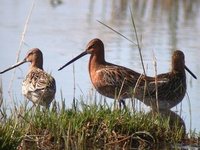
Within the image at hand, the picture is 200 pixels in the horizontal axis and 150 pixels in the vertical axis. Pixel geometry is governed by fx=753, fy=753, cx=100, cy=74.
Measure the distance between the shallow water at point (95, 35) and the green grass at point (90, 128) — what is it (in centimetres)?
117

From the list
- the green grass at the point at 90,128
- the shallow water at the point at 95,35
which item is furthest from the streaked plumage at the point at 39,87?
the green grass at the point at 90,128

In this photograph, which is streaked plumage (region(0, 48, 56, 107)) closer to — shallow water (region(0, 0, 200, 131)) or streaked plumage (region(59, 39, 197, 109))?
shallow water (region(0, 0, 200, 131))

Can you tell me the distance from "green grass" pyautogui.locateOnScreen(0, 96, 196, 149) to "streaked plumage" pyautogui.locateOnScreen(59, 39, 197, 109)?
4.64ft

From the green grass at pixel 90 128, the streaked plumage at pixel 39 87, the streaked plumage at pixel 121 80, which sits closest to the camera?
the green grass at pixel 90 128

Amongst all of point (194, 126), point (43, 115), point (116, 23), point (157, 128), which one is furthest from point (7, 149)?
point (116, 23)

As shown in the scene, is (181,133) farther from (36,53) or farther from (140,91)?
(36,53)

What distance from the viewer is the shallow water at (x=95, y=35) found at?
36.1 ft

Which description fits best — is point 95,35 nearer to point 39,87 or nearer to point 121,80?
point 121,80

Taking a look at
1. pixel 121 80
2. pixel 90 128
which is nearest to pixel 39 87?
pixel 121 80

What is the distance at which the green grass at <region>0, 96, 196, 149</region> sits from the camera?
A: 23.9 ft

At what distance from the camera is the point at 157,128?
25.6 ft

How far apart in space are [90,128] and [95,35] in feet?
25.8

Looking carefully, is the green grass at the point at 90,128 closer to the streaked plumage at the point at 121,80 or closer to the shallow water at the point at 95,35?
the shallow water at the point at 95,35

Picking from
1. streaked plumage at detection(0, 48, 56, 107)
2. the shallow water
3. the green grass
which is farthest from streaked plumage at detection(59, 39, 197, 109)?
the green grass
